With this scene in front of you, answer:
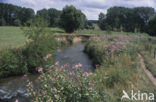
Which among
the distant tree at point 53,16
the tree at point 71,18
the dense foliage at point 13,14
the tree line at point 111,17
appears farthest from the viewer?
the distant tree at point 53,16

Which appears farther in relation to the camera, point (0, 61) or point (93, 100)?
point (0, 61)

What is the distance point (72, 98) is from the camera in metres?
3.07

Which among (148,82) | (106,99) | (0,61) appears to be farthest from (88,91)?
(0,61)

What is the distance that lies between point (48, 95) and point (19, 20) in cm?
5494

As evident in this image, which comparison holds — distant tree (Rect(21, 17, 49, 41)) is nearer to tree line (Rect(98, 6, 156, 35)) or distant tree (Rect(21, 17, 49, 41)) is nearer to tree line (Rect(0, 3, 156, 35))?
tree line (Rect(0, 3, 156, 35))

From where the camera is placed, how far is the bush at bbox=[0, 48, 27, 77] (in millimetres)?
8172

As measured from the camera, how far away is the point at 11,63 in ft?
27.6

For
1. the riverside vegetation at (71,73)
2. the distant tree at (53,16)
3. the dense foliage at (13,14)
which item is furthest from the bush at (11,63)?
the distant tree at (53,16)

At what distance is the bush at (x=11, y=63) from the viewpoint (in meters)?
8.17

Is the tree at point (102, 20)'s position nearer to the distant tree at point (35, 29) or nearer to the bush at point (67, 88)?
the distant tree at point (35, 29)

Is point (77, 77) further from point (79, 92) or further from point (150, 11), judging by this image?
point (150, 11)

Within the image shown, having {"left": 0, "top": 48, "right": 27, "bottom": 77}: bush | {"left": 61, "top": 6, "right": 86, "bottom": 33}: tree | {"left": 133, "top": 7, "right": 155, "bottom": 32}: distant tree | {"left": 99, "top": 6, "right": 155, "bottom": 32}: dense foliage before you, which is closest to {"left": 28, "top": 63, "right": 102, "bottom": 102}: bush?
{"left": 0, "top": 48, "right": 27, "bottom": 77}: bush

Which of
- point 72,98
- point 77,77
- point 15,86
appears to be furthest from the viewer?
point 15,86

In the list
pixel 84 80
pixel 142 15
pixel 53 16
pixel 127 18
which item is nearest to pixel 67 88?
pixel 84 80
